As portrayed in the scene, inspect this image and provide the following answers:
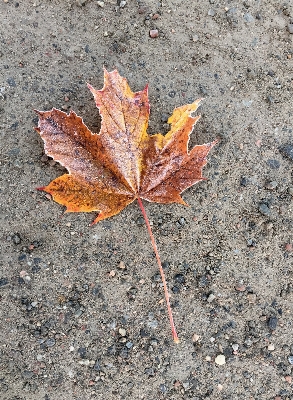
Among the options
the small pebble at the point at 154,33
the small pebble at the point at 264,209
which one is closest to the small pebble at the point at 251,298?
the small pebble at the point at 264,209

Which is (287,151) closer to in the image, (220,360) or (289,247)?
(289,247)

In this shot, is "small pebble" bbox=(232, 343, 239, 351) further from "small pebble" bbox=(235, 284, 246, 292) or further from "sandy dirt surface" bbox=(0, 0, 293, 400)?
"small pebble" bbox=(235, 284, 246, 292)

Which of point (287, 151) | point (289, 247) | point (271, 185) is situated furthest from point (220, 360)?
point (287, 151)

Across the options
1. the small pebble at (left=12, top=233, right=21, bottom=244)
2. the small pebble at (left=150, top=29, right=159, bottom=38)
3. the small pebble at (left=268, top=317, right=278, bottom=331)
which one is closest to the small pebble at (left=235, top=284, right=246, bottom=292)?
the small pebble at (left=268, top=317, right=278, bottom=331)

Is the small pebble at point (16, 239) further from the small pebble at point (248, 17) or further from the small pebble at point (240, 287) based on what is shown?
the small pebble at point (248, 17)

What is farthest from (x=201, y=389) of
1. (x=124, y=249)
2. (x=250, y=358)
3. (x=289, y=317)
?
(x=124, y=249)

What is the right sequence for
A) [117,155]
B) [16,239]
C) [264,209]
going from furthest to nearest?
[264,209], [16,239], [117,155]

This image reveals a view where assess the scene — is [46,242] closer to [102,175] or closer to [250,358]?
[102,175]
